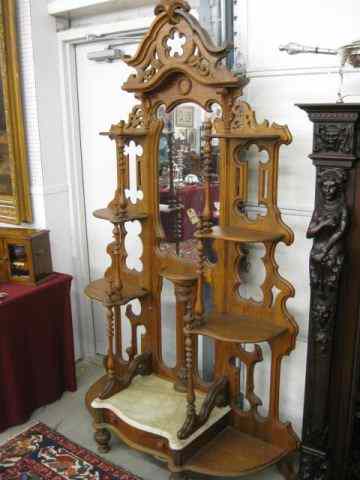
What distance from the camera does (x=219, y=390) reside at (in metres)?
2.36

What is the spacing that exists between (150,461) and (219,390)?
1.73 feet

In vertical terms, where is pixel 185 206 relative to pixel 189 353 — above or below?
above

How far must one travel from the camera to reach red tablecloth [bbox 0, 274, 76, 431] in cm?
269

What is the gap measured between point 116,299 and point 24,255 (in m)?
0.74

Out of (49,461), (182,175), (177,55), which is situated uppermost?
(177,55)

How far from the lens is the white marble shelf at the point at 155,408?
2.25m

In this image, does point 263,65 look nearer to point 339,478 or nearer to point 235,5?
point 235,5

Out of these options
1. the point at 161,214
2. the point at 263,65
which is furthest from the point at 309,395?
the point at 263,65

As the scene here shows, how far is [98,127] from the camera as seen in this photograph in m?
3.09

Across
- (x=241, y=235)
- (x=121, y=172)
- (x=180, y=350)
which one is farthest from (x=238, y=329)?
(x=121, y=172)

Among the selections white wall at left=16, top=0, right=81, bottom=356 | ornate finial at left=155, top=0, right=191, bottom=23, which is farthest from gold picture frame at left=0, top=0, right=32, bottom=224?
ornate finial at left=155, top=0, right=191, bottom=23

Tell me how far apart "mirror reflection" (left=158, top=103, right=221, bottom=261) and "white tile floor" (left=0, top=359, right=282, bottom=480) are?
40.3 inches

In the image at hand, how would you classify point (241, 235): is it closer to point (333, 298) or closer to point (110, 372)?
point (333, 298)

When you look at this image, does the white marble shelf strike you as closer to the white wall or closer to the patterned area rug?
the patterned area rug
